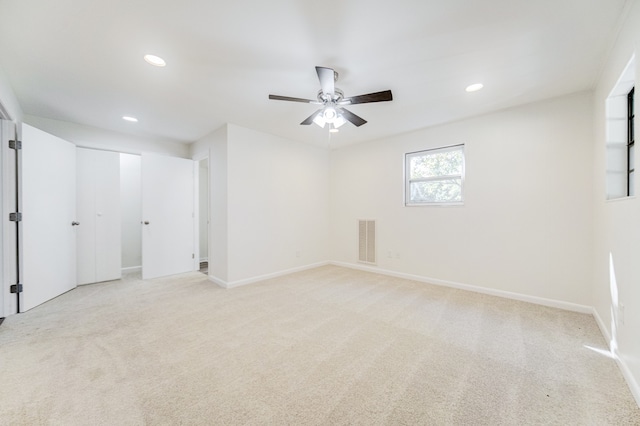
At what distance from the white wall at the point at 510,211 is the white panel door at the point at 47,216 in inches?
194

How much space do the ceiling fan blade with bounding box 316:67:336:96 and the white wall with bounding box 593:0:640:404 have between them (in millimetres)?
1991

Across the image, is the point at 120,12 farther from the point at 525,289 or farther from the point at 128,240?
the point at 525,289

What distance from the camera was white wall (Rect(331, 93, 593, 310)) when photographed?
9.21 feet

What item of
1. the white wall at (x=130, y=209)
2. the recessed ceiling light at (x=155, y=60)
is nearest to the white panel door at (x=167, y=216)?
the white wall at (x=130, y=209)

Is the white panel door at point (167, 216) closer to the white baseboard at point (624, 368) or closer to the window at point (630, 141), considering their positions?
the white baseboard at point (624, 368)

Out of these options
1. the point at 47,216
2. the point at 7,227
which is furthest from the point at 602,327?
the point at 47,216

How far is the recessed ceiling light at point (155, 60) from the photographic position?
213 cm

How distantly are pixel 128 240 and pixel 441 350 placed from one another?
222 inches

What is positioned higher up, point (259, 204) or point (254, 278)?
point (259, 204)

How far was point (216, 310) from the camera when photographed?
9.36 ft

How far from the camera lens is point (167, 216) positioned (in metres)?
4.44

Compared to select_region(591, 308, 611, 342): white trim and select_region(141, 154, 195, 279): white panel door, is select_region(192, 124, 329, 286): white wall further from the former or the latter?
select_region(591, 308, 611, 342): white trim

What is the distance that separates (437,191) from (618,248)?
2.20 m

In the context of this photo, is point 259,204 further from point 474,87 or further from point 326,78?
point 474,87
